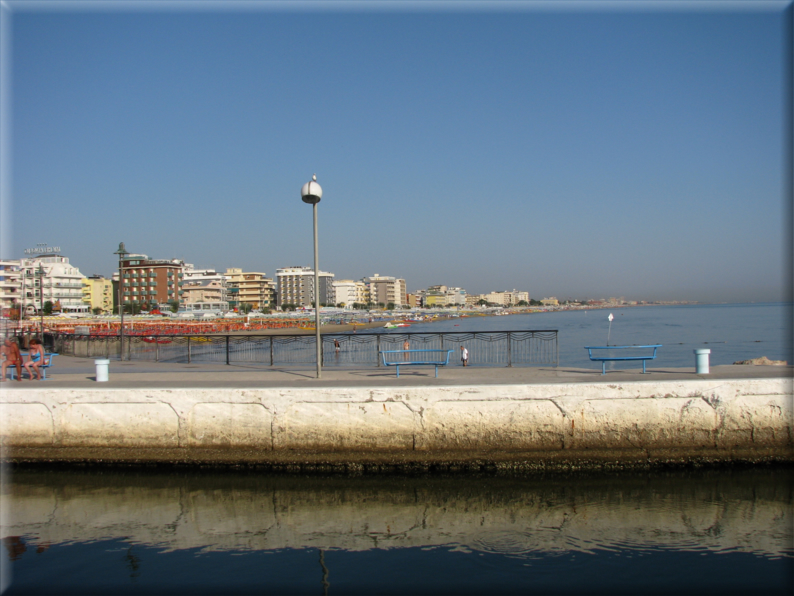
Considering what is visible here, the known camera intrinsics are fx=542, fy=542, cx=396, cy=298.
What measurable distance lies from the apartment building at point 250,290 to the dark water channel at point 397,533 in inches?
6403

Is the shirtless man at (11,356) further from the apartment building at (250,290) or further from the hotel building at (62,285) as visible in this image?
the apartment building at (250,290)

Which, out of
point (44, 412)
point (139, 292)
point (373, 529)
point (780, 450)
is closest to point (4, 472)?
point (44, 412)

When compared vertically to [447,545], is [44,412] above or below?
above

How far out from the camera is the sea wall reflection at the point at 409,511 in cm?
805

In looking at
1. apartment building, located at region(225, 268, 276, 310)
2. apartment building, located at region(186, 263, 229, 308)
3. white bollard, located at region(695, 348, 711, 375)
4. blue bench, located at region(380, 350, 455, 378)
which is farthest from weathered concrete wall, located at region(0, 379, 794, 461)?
apartment building, located at region(225, 268, 276, 310)

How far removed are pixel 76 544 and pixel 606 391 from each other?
370 inches

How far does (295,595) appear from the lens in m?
6.54

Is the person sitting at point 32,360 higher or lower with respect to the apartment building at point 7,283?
lower

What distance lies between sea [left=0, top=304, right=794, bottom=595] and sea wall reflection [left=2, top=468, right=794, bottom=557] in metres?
0.04

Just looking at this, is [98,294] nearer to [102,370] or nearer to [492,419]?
[102,370]

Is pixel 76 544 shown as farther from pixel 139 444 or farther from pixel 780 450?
pixel 780 450

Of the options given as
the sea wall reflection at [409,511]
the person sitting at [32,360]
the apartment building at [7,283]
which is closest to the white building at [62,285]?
the apartment building at [7,283]

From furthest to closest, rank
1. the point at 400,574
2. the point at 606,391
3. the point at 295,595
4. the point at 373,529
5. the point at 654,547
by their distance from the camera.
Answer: the point at 606,391
the point at 373,529
the point at 654,547
the point at 400,574
the point at 295,595

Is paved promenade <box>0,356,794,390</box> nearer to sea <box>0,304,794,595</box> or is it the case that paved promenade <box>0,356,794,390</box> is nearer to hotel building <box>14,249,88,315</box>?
sea <box>0,304,794,595</box>
